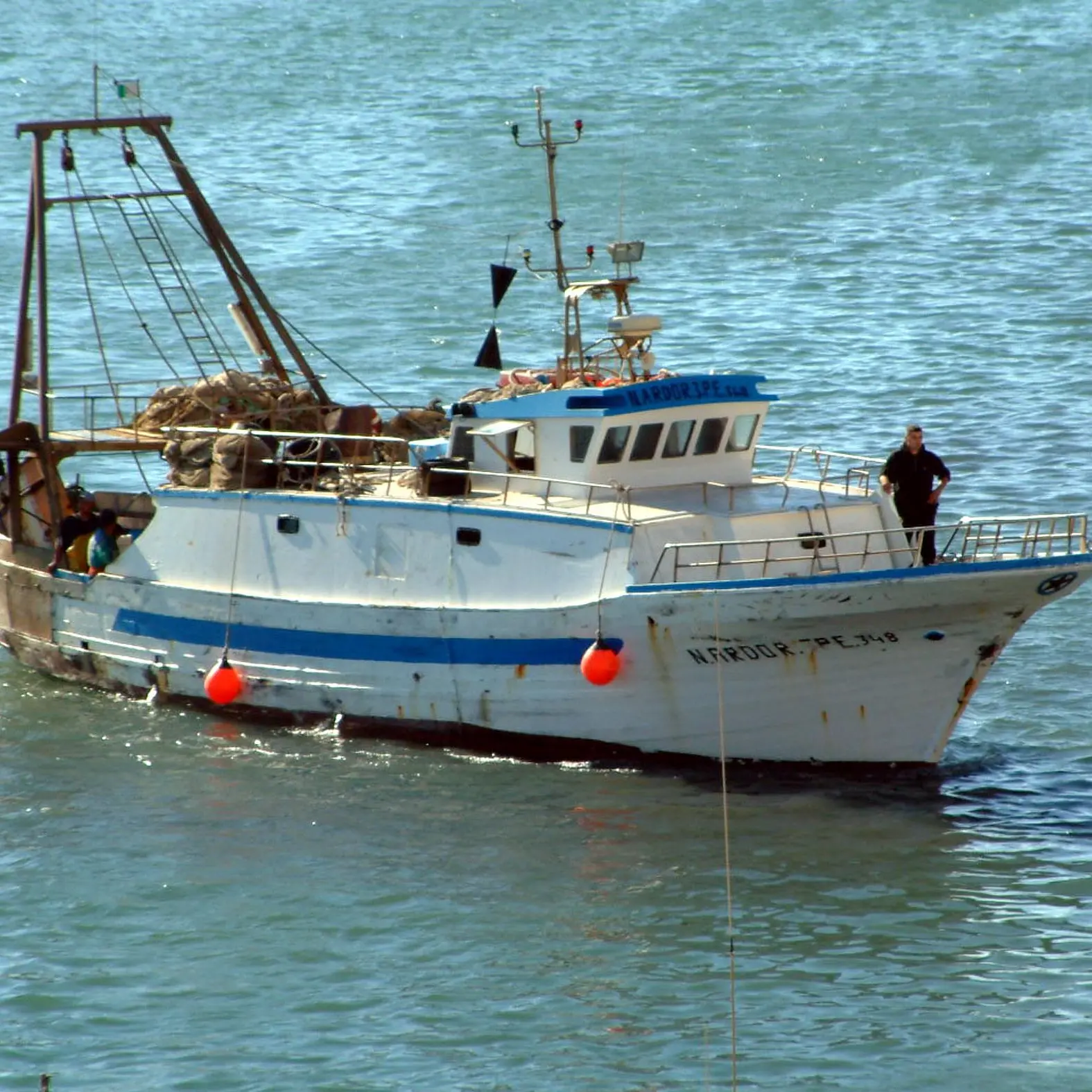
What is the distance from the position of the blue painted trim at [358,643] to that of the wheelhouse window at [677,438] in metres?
2.40

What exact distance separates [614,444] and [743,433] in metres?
1.61

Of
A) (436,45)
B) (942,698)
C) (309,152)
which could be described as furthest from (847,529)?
(436,45)

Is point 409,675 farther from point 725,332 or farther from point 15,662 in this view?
point 725,332

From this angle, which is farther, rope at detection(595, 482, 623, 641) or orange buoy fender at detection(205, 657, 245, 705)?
orange buoy fender at detection(205, 657, 245, 705)

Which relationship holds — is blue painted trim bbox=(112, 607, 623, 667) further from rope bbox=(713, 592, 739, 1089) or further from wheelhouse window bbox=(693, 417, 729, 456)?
wheelhouse window bbox=(693, 417, 729, 456)

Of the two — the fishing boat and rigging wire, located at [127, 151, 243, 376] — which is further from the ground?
rigging wire, located at [127, 151, 243, 376]

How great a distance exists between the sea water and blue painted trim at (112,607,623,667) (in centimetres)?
94

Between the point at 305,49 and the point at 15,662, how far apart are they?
118 feet

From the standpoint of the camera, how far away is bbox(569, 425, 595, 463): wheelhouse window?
19.8m

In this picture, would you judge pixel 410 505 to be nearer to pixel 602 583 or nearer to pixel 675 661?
pixel 602 583

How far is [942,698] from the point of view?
18953mm

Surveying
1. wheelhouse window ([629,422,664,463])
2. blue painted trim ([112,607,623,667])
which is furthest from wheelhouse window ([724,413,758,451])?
blue painted trim ([112,607,623,667])

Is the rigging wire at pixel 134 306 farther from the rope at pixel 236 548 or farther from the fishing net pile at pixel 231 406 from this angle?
the rope at pixel 236 548

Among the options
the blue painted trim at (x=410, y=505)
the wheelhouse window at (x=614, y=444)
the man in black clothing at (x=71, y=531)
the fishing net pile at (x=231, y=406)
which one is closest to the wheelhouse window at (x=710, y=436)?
the wheelhouse window at (x=614, y=444)
